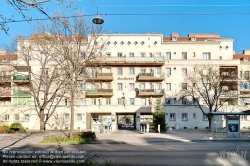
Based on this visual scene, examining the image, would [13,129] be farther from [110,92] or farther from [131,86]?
[131,86]

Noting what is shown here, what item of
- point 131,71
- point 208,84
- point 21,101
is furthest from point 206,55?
point 21,101

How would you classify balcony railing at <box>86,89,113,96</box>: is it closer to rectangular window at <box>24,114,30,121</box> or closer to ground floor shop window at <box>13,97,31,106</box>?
ground floor shop window at <box>13,97,31,106</box>

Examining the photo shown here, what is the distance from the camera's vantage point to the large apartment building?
3609cm

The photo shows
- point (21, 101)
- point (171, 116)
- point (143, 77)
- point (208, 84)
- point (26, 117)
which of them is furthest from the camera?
point (171, 116)

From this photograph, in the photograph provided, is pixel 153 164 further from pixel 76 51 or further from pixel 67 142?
pixel 76 51

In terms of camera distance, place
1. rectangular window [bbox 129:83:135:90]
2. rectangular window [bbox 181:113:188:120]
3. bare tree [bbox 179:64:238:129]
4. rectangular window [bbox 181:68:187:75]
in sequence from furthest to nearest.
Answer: rectangular window [bbox 181:68:187:75]
rectangular window [bbox 129:83:135:90]
rectangular window [bbox 181:113:188:120]
bare tree [bbox 179:64:238:129]

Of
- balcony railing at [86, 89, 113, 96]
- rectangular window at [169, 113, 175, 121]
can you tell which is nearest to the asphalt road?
balcony railing at [86, 89, 113, 96]

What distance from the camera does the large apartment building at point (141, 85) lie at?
36.1m

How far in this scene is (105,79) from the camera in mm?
36000

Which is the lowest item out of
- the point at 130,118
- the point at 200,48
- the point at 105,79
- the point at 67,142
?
the point at 130,118

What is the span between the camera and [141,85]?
37.2 m

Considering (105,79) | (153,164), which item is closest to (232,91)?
(105,79)

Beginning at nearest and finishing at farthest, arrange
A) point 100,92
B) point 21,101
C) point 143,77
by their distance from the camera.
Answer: point 100,92, point 143,77, point 21,101

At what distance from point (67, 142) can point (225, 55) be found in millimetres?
34569
